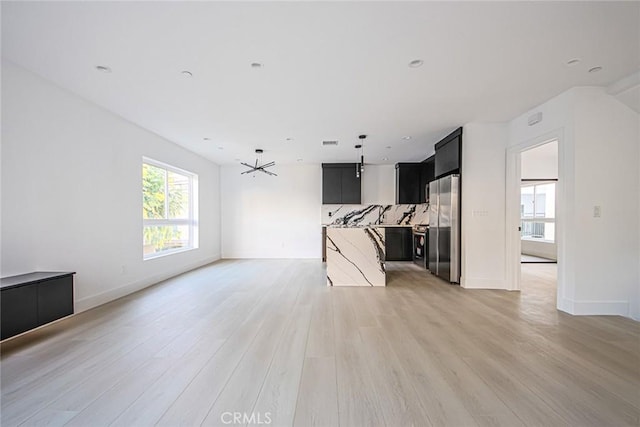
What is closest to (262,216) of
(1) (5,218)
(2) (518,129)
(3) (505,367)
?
(1) (5,218)

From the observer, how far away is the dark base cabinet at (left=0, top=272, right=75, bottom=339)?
2.13 metres

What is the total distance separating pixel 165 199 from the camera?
17.0 feet

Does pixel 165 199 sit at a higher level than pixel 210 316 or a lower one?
higher

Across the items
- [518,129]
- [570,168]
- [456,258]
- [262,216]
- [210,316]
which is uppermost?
[518,129]

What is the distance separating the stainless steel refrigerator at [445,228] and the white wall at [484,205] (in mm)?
156

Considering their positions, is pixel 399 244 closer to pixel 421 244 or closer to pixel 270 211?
pixel 421 244

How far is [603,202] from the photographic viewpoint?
3062 mm

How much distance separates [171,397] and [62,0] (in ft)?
8.47

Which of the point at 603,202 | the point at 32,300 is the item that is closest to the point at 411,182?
the point at 603,202

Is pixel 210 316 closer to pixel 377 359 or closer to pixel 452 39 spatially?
pixel 377 359

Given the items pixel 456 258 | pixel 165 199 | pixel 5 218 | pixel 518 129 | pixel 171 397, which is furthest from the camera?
pixel 165 199

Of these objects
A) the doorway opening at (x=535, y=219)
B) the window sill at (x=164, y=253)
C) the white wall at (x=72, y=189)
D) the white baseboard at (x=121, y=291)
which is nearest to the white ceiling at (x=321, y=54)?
the white wall at (x=72, y=189)

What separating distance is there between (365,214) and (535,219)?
4.78 m

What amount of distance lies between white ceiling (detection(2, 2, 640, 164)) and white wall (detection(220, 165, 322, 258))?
3.53m
